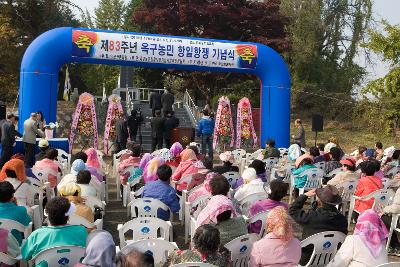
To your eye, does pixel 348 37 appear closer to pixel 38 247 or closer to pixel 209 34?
pixel 209 34

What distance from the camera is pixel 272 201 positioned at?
18.4 ft

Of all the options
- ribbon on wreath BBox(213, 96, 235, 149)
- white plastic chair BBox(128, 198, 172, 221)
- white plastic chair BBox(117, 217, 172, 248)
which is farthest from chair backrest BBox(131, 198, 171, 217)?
ribbon on wreath BBox(213, 96, 235, 149)

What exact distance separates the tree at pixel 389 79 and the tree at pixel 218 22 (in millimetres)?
4415

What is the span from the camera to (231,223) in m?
4.78

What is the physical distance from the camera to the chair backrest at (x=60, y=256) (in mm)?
3941

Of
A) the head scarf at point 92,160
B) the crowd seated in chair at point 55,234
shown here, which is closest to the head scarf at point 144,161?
the head scarf at point 92,160

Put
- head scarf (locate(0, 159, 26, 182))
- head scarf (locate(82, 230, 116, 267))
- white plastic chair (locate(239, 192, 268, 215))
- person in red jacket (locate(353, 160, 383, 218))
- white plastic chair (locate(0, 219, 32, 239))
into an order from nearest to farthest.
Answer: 1. head scarf (locate(82, 230, 116, 267))
2. white plastic chair (locate(0, 219, 32, 239))
3. head scarf (locate(0, 159, 26, 182))
4. white plastic chair (locate(239, 192, 268, 215))
5. person in red jacket (locate(353, 160, 383, 218))

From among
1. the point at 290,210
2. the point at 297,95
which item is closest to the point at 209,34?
the point at 297,95

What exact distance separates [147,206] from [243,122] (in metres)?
11.7

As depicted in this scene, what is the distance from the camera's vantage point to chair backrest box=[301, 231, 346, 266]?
15.5ft

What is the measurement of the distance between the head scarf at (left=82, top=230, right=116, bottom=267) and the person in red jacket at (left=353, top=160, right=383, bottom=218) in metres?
4.54

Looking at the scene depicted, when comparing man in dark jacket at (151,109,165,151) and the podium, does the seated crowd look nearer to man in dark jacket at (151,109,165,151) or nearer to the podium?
man in dark jacket at (151,109,165,151)

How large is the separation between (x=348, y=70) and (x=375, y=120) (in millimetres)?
8132

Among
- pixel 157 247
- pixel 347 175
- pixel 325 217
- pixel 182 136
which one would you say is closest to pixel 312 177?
pixel 347 175
